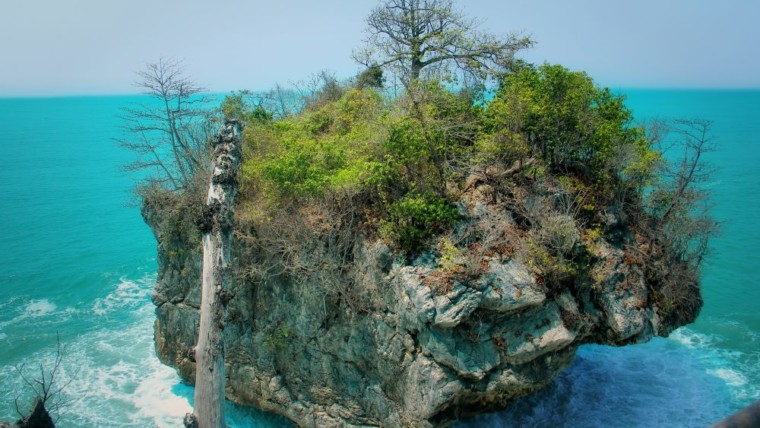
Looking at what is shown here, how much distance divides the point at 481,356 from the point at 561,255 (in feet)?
11.8

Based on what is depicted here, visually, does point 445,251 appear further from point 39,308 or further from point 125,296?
point 39,308

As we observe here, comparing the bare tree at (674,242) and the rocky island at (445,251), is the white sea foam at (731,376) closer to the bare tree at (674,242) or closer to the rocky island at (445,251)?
the bare tree at (674,242)

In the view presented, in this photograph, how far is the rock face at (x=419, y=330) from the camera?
13258 millimetres

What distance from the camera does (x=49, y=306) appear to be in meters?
29.6

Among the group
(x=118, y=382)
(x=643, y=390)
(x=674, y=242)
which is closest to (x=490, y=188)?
(x=674, y=242)

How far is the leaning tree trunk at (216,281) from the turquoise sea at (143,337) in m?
8.72

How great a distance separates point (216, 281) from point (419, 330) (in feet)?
19.2

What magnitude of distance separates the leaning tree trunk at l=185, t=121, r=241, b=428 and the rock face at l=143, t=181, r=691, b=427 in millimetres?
4599

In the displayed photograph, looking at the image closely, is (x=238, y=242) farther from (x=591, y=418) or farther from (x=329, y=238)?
(x=591, y=418)

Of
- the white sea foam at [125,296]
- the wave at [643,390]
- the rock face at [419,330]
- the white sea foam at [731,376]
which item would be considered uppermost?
the rock face at [419,330]

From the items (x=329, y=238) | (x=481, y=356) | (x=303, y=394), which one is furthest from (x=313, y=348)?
(x=481, y=356)

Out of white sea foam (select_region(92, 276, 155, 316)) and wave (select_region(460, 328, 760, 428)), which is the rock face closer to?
wave (select_region(460, 328, 760, 428))

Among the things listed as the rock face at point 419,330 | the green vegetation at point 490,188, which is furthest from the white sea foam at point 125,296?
the green vegetation at point 490,188

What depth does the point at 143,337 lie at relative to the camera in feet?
84.7
